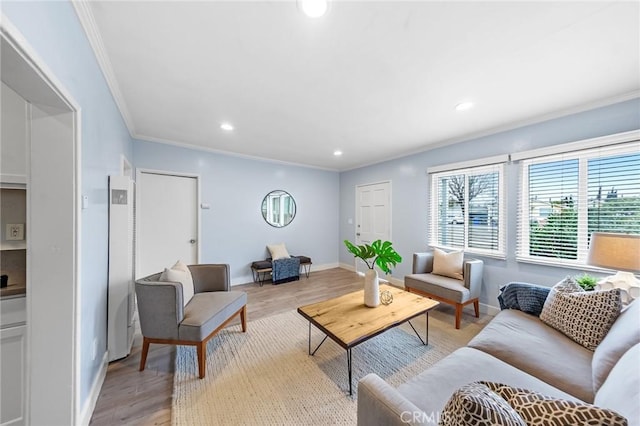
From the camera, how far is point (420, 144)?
3.65m

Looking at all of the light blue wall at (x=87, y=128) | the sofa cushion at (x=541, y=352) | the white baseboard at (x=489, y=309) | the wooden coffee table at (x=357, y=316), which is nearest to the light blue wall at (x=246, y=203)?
the light blue wall at (x=87, y=128)

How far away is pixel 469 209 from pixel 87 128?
418 cm

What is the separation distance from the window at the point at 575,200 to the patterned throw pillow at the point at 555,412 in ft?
8.57

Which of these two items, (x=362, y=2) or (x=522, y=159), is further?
(x=522, y=159)

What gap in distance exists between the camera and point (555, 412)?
67cm

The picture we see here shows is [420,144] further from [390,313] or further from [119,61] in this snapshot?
[119,61]

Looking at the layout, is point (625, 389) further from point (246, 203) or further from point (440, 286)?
point (246, 203)

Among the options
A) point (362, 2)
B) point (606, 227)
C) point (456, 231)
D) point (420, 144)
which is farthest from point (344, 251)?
point (362, 2)

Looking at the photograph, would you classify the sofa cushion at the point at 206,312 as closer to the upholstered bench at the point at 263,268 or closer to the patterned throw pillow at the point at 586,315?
the upholstered bench at the point at 263,268

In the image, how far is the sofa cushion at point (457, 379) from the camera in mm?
1097

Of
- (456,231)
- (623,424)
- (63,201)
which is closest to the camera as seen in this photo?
(623,424)

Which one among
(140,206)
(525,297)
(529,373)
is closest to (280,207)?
(140,206)

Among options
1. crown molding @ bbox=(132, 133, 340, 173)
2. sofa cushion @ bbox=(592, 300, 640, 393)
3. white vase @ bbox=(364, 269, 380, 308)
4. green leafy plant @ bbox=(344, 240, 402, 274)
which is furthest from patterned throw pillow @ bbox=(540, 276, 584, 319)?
crown molding @ bbox=(132, 133, 340, 173)

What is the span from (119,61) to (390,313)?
2989mm
